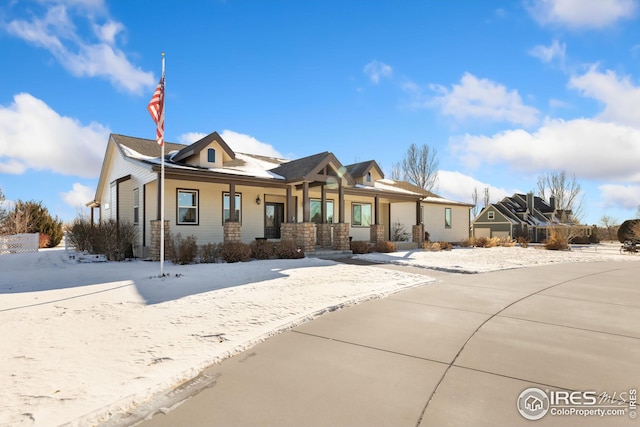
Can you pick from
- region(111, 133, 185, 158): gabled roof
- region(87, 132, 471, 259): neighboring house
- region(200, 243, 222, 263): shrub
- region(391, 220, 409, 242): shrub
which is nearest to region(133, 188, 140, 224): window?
region(87, 132, 471, 259): neighboring house

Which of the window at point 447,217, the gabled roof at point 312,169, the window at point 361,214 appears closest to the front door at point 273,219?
the gabled roof at point 312,169

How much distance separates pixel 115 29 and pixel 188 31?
7.21 ft

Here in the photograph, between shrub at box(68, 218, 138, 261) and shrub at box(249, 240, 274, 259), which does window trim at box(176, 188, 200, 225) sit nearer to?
shrub at box(68, 218, 138, 261)

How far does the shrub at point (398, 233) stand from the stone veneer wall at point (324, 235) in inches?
288

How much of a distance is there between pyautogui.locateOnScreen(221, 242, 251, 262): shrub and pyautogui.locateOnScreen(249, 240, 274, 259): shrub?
23.2 inches

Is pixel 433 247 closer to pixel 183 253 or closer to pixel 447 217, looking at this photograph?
pixel 447 217

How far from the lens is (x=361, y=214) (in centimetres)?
2316

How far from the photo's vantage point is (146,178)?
52.0 feet

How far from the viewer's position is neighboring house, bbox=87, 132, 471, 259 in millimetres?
15492

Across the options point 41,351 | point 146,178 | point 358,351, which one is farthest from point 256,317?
point 146,178

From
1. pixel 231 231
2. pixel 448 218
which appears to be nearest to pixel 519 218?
pixel 448 218

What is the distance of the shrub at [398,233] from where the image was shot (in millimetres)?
24297

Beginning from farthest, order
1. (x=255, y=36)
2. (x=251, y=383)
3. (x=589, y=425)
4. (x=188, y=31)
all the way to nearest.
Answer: (x=255, y=36), (x=188, y=31), (x=251, y=383), (x=589, y=425)

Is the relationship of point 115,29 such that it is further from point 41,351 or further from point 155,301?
point 41,351
